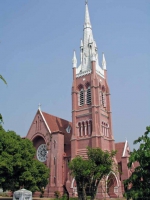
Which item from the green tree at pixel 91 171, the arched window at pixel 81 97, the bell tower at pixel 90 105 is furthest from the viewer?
the arched window at pixel 81 97

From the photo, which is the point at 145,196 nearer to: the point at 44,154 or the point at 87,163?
the point at 87,163

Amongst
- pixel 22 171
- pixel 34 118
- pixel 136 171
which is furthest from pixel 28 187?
pixel 136 171

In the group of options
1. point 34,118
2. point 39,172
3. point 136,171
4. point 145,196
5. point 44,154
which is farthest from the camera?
point 34,118

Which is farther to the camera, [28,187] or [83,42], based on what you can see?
[83,42]

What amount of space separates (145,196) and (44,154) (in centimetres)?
3195

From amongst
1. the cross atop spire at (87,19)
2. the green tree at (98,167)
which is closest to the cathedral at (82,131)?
the cross atop spire at (87,19)

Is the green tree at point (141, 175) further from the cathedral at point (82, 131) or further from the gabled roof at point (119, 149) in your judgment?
the gabled roof at point (119, 149)

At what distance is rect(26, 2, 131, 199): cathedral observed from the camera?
37.6 metres

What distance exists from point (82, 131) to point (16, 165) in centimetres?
1412

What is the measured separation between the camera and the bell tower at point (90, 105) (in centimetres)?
3819

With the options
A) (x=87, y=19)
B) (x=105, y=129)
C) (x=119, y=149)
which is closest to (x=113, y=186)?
(x=119, y=149)

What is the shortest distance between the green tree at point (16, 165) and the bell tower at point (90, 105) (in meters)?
9.63

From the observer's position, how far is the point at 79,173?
78.1ft

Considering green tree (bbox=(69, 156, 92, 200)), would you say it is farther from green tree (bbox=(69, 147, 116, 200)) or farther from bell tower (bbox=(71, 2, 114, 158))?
bell tower (bbox=(71, 2, 114, 158))
